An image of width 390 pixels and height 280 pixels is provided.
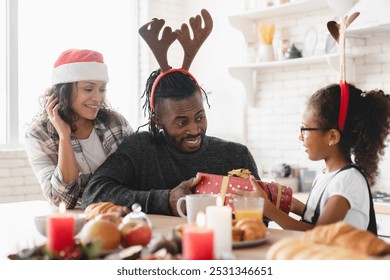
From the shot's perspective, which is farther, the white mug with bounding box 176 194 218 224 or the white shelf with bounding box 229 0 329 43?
the white shelf with bounding box 229 0 329 43

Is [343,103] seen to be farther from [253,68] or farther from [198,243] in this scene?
[253,68]

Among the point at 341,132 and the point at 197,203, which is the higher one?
the point at 341,132

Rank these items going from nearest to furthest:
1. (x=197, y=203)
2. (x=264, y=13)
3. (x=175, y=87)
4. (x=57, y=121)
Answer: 1. (x=197, y=203)
2. (x=175, y=87)
3. (x=57, y=121)
4. (x=264, y=13)

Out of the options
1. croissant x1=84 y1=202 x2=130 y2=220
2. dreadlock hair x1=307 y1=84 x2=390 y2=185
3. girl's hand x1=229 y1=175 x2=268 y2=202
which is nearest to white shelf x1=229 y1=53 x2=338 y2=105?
dreadlock hair x1=307 y1=84 x2=390 y2=185

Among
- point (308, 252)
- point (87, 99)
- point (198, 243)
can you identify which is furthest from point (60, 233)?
point (87, 99)

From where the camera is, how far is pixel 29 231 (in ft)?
5.86

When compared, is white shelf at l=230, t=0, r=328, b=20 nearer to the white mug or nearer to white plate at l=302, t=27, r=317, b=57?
white plate at l=302, t=27, r=317, b=57

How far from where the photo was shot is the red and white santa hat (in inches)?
96.7

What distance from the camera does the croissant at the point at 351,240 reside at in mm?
1173

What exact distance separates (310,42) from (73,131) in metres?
2.45

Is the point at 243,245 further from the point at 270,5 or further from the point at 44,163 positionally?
the point at 270,5

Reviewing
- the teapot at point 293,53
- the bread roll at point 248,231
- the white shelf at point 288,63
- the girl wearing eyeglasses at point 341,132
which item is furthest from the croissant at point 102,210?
the teapot at point 293,53

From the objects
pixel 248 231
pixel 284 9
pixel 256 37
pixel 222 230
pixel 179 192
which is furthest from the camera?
→ pixel 256 37

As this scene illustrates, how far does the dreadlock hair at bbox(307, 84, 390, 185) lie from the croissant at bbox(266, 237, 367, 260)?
34.5 inches
